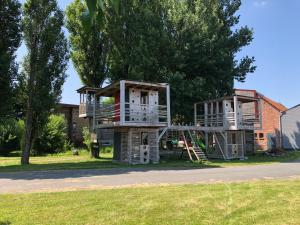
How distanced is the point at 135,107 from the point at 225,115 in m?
9.14

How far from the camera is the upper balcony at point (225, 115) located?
103 ft

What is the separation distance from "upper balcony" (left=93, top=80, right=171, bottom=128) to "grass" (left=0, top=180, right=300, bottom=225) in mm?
14158

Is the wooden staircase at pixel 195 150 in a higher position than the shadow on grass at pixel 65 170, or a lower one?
higher

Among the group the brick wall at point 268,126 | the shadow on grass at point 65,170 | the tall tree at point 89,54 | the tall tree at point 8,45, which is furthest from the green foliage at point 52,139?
the brick wall at point 268,126

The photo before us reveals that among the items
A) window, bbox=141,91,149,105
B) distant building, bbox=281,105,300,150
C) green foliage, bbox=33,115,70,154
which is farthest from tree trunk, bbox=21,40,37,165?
distant building, bbox=281,105,300,150

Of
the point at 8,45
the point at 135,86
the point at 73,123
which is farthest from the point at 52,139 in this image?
the point at 135,86

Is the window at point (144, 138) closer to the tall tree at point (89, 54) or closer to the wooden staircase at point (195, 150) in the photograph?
the wooden staircase at point (195, 150)

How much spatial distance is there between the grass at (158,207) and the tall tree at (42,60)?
55.4ft

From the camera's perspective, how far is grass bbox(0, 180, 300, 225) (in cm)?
769

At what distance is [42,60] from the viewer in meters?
26.9

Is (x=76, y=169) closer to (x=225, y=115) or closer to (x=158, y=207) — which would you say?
(x=158, y=207)

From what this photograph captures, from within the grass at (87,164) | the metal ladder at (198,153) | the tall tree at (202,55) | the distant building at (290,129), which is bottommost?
the grass at (87,164)

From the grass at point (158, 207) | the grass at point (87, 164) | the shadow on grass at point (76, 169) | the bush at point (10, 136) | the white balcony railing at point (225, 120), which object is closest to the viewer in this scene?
the grass at point (158, 207)

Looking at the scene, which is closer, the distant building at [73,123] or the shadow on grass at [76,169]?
the shadow on grass at [76,169]
